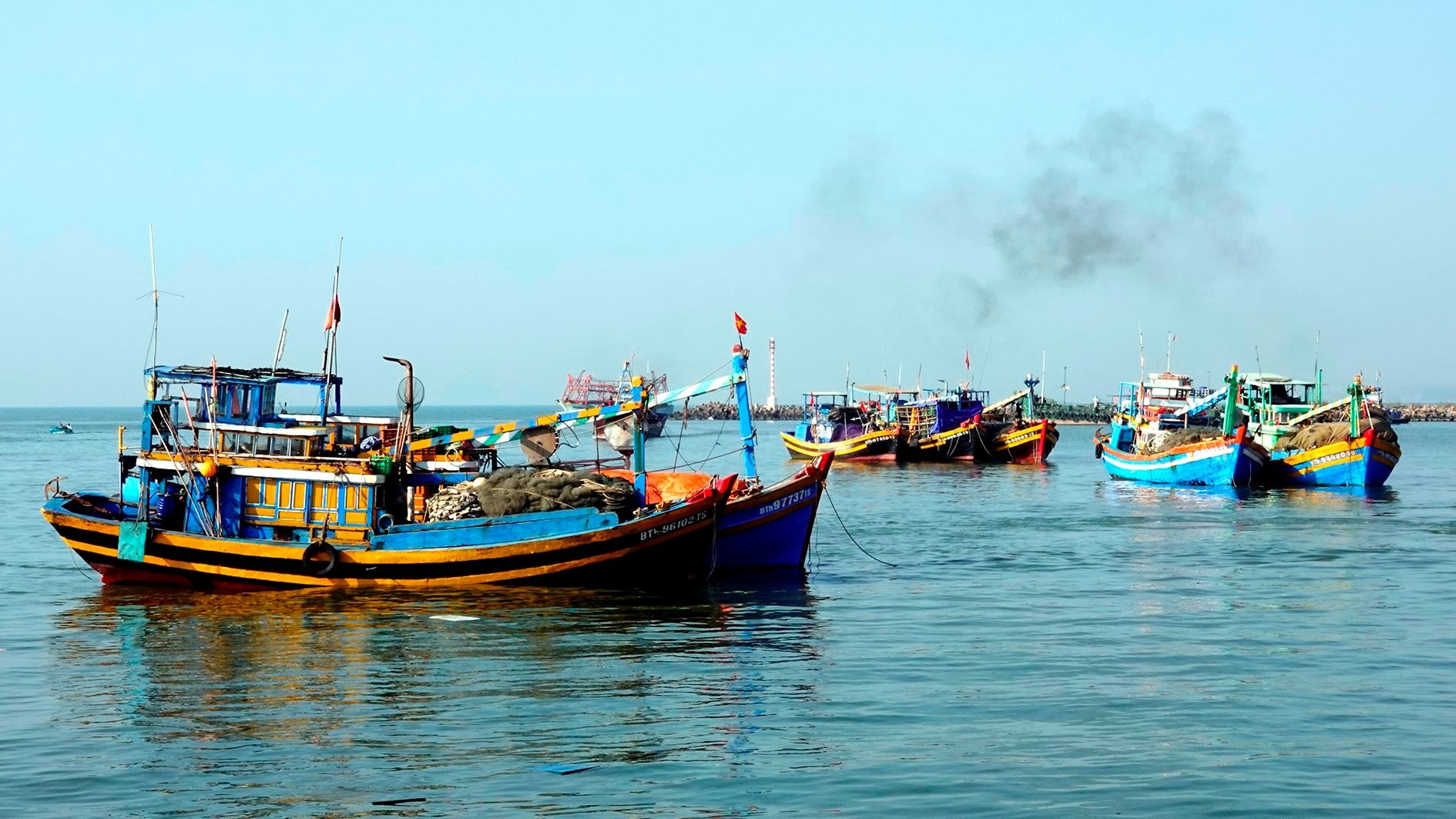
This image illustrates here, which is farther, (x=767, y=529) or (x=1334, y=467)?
(x=1334, y=467)

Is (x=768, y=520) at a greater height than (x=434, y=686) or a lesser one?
greater

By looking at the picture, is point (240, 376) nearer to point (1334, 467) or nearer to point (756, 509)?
point (756, 509)

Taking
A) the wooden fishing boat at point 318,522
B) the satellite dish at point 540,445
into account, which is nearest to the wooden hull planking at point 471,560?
the wooden fishing boat at point 318,522

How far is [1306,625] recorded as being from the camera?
23719 mm

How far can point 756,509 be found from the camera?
29.0 metres

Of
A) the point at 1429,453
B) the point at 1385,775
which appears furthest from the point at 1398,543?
the point at 1429,453

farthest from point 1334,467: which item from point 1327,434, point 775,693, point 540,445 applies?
point 775,693

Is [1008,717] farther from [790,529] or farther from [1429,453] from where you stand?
[1429,453]

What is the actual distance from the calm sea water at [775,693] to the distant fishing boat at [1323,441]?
22.2 meters

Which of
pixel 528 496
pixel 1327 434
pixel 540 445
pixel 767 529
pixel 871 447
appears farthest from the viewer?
pixel 871 447

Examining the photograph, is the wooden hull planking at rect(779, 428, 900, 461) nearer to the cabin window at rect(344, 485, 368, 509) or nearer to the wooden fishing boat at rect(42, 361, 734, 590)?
the wooden fishing boat at rect(42, 361, 734, 590)

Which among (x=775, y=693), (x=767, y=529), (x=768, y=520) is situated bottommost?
(x=775, y=693)

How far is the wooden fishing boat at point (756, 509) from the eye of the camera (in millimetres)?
28797

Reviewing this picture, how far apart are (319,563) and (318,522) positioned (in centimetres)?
101
